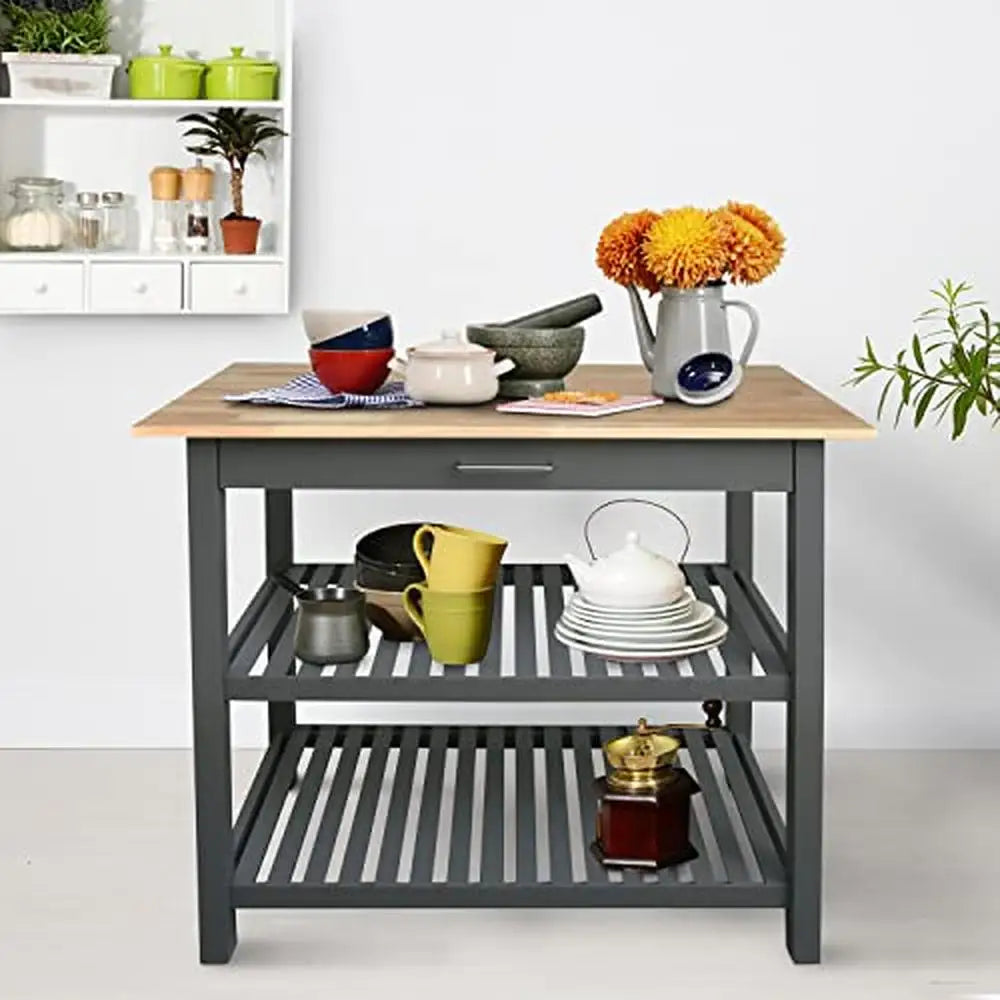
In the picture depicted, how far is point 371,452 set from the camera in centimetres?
273

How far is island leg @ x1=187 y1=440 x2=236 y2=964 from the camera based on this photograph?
8.95ft

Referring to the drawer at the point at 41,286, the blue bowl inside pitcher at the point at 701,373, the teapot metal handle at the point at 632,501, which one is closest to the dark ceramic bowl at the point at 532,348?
the blue bowl inside pitcher at the point at 701,373

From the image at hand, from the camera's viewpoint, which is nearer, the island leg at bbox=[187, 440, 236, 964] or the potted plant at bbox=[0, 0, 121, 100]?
the island leg at bbox=[187, 440, 236, 964]

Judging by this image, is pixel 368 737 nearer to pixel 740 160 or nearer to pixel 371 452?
pixel 371 452

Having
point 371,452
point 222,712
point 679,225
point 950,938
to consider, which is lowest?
point 950,938

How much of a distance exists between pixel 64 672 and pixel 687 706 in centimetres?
131

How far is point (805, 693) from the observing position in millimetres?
2756

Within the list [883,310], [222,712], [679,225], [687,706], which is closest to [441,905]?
[222,712]

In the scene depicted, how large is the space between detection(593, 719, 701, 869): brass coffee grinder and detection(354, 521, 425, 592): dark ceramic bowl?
1.39ft

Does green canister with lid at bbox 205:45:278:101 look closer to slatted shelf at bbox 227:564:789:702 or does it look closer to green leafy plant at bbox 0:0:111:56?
green leafy plant at bbox 0:0:111:56

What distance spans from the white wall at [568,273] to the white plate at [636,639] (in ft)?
3.54

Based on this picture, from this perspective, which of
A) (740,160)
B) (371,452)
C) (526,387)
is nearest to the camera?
(371,452)

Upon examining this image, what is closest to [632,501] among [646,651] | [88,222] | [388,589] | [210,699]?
[388,589]

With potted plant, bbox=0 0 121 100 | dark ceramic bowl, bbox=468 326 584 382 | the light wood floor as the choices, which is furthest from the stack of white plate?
potted plant, bbox=0 0 121 100
